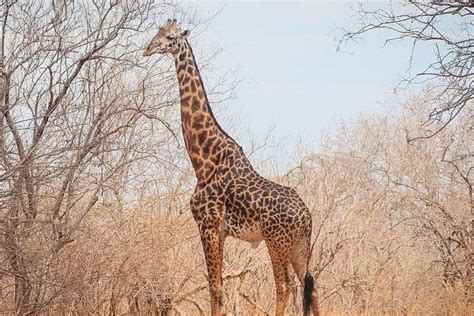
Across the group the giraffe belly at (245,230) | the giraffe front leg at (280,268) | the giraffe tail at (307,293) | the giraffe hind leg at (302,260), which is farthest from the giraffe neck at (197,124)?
the giraffe tail at (307,293)

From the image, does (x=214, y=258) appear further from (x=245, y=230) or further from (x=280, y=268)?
(x=280, y=268)

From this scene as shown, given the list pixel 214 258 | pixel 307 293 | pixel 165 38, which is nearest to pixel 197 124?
pixel 165 38

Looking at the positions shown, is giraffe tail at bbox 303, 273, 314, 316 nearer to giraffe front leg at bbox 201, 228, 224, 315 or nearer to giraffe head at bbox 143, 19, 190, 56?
giraffe front leg at bbox 201, 228, 224, 315

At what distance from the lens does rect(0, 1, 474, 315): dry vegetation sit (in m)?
8.23

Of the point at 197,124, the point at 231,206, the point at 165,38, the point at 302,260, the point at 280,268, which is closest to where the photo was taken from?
the point at 280,268

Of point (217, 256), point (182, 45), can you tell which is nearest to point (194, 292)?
point (217, 256)

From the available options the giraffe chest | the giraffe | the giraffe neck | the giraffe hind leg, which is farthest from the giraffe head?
Answer: the giraffe hind leg

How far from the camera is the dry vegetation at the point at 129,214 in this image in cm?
823

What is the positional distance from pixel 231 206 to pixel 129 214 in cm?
257

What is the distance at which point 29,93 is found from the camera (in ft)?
27.0

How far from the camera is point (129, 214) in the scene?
10648 mm

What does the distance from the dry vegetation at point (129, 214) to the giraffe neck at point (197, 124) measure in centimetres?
40

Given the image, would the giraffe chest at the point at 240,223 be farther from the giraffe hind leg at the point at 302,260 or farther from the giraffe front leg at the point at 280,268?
the giraffe hind leg at the point at 302,260

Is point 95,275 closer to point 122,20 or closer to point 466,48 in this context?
point 122,20
